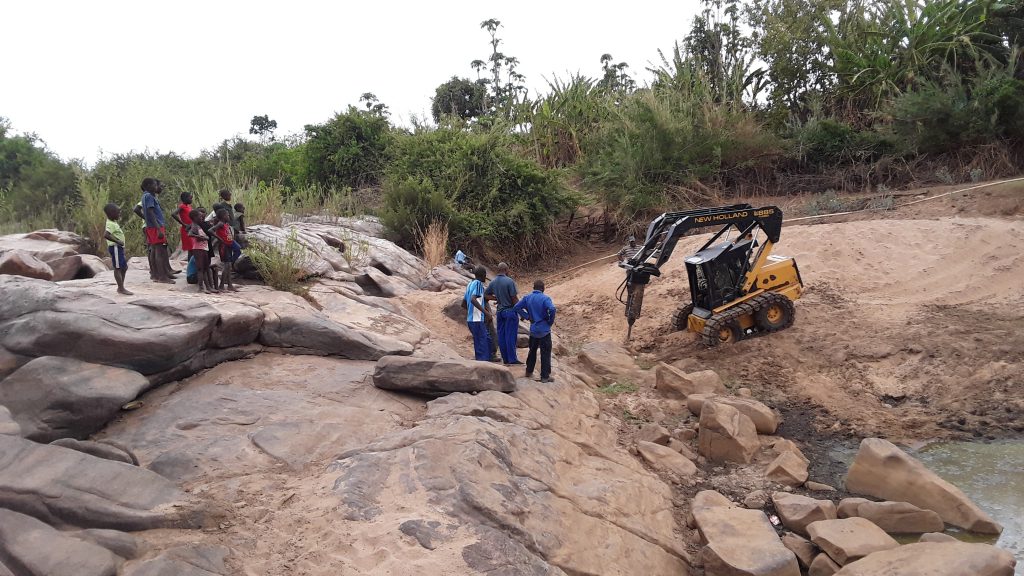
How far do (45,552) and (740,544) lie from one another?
4034mm

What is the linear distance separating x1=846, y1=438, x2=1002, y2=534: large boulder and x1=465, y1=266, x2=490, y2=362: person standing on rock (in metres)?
3.80

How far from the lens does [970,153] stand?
15578 mm

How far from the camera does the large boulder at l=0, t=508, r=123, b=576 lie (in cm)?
297

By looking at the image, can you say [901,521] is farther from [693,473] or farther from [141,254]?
[141,254]

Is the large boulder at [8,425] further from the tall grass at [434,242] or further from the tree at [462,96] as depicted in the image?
the tree at [462,96]

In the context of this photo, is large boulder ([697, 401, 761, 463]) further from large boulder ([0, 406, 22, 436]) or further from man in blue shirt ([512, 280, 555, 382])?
A: large boulder ([0, 406, 22, 436])

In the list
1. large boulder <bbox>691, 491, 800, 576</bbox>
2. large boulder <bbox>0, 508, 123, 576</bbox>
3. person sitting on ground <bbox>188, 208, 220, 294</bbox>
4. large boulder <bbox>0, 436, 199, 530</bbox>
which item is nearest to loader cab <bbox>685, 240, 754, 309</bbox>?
large boulder <bbox>691, 491, 800, 576</bbox>

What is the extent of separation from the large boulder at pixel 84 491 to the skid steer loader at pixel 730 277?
671 centimetres

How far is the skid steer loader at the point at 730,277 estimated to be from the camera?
30.7 ft

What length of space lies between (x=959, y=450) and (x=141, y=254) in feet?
36.1

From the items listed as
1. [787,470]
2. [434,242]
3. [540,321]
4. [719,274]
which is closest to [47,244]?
[434,242]

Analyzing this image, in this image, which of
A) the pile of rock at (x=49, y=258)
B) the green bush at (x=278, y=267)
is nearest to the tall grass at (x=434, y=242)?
the green bush at (x=278, y=267)

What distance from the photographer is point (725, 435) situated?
639 cm

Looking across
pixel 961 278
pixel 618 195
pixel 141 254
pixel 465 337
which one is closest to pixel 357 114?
pixel 618 195
